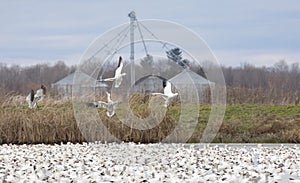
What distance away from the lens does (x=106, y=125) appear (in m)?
12.8

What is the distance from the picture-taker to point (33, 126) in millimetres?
12734

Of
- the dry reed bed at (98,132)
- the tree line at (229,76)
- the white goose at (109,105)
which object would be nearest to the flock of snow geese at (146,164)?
the white goose at (109,105)

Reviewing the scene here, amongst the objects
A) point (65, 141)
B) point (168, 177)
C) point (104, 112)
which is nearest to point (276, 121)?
point (104, 112)

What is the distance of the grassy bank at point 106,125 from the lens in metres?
12.7

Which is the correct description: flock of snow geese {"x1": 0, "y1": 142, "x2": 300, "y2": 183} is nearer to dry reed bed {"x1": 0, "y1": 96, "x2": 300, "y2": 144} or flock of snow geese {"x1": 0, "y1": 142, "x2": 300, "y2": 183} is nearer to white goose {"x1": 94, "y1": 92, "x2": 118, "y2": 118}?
white goose {"x1": 94, "y1": 92, "x2": 118, "y2": 118}

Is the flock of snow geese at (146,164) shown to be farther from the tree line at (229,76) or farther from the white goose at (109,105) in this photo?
the tree line at (229,76)

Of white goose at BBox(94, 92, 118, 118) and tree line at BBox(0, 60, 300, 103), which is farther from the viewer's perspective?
tree line at BBox(0, 60, 300, 103)

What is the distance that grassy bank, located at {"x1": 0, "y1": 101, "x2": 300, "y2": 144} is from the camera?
12.7 meters

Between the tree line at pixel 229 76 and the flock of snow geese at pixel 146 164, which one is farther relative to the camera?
the tree line at pixel 229 76

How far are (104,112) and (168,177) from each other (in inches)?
A: 260

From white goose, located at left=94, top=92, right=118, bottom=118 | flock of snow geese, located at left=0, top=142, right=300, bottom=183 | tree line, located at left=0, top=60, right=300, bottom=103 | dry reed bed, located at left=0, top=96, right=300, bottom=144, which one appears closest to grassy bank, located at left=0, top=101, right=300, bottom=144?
dry reed bed, located at left=0, top=96, right=300, bottom=144

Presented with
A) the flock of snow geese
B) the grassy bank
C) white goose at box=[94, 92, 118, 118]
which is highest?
white goose at box=[94, 92, 118, 118]

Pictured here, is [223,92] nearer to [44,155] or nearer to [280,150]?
[280,150]

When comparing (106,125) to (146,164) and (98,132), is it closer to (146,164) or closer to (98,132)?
(98,132)
